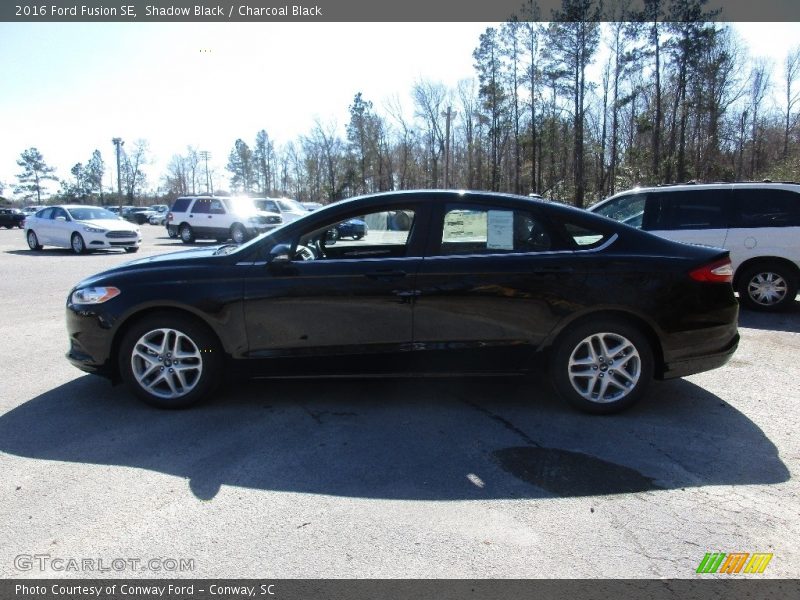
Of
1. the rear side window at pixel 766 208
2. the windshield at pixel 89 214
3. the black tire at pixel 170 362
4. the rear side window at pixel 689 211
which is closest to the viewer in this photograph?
the black tire at pixel 170 362

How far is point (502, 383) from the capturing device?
4.98m

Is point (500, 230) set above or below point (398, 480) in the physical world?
above

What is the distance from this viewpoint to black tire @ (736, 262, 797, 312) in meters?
7.96

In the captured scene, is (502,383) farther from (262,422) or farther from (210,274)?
(210,274)

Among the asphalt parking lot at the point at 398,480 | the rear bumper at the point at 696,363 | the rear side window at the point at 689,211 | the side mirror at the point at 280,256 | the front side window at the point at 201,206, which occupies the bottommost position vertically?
the asphalt parking lot at the point at 398,480

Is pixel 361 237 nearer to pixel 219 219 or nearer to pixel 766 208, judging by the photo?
pixel 766 208

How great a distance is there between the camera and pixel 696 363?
4.25 metres

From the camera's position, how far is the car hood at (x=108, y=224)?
18250 millimetres

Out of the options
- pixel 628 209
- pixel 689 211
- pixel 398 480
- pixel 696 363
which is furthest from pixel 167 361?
pixel 689 211

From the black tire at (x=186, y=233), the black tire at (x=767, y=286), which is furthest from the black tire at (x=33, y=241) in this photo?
the black tire at (x=767, y=286)

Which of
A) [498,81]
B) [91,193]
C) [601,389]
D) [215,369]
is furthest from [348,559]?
[91,193]

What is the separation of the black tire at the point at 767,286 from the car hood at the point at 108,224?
1790 centimetres

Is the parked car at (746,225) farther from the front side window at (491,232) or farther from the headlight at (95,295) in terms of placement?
the headlight at (95,295)

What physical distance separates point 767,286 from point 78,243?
18.9 meters
